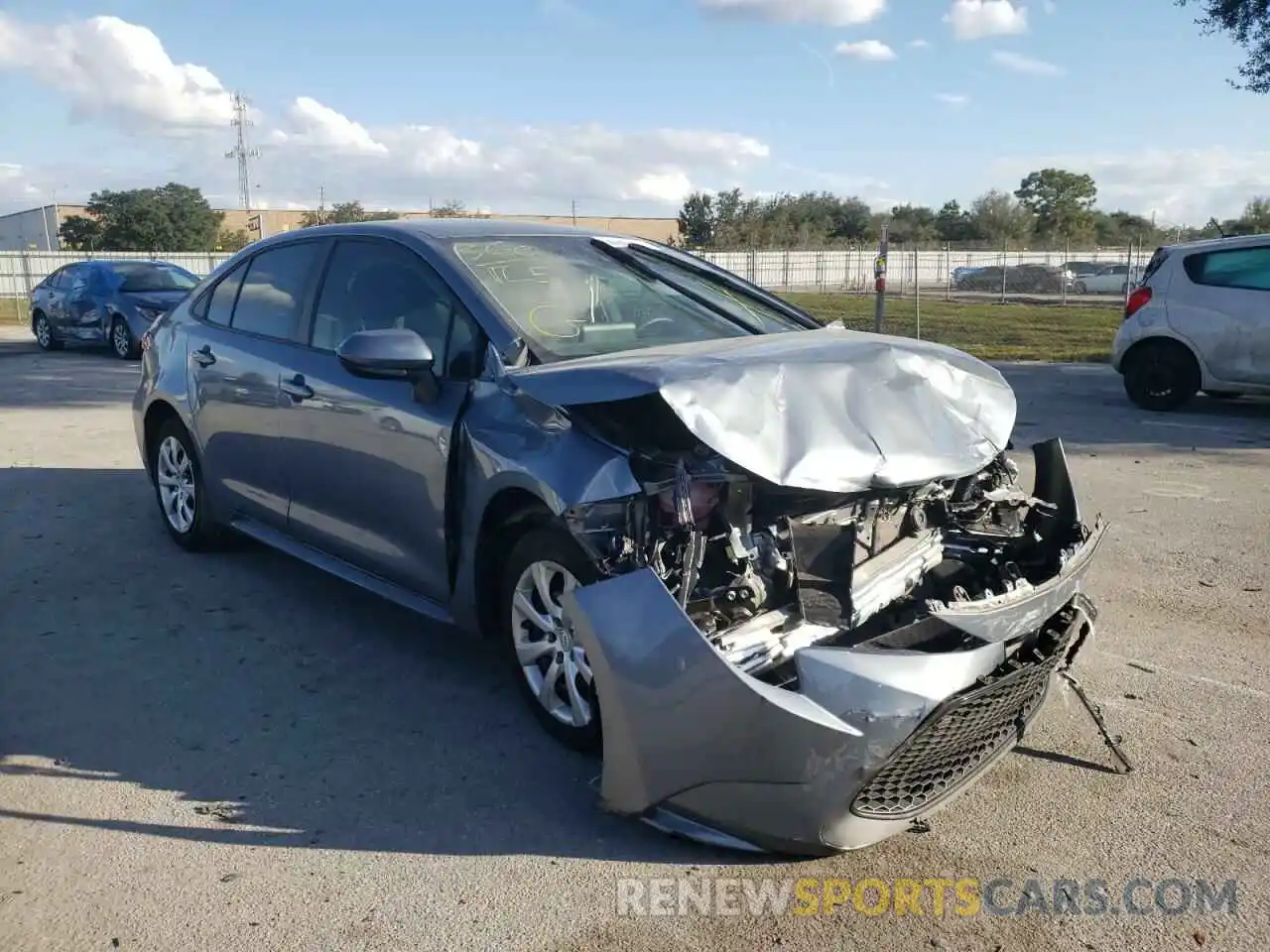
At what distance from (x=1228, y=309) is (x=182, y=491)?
9.49 meters

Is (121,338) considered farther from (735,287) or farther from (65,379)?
(735,287)

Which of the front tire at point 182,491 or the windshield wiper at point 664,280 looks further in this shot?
the front tire at point 182,491

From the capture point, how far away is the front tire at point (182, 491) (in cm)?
610

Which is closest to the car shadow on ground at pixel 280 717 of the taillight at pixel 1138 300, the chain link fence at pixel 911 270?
the taillight at pixel 1138 300

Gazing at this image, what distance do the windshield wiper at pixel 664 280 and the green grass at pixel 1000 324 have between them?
831 centimetres

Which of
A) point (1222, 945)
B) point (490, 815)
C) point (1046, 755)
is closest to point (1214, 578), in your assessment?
point (1046, 755)

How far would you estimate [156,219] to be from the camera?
57281 mm

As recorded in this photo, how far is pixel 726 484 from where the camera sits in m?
3.46

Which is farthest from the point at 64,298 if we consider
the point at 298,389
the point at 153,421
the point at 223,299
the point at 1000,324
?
the point at 1000,324

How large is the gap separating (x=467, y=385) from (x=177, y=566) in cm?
287

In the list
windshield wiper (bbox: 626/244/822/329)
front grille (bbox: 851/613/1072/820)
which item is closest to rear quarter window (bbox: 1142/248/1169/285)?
windshield wiper (bbox: 626/244/822/329)

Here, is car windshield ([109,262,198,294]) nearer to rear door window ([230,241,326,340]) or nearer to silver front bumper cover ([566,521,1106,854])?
rear door window ([230,241,326,340])

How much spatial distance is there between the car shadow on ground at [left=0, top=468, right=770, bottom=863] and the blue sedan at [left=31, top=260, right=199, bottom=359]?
11490 millimetres

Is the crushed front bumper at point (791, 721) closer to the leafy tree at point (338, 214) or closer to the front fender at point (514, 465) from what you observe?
the front fender at point (514, 465)
